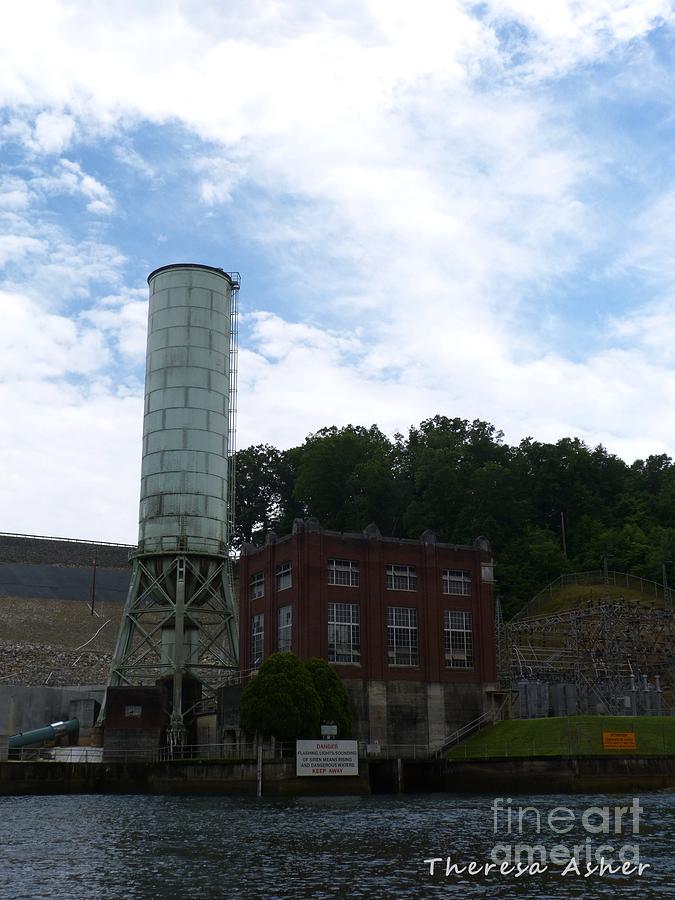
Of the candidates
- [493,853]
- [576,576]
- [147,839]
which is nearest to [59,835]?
[147,839]

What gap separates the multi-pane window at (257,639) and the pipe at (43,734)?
13534 millimetres

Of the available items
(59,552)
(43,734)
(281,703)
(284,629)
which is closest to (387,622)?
(284,629)

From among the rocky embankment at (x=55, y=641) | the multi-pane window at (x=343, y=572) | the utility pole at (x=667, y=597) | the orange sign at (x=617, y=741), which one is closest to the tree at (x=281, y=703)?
the multi-pane window at (x=343, y=572)

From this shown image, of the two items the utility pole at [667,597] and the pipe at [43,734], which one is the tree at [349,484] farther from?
the pipe at [43,734]

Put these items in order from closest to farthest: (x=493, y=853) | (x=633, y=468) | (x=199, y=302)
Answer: (x=493, y=853) < (x=199, y=302) < (x=633, y=468)

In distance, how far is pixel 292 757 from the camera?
5603 cm

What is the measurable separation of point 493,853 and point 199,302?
53784 mm

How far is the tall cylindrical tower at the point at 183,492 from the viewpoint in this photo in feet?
239

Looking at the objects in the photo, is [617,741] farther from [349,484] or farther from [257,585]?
[349,484]

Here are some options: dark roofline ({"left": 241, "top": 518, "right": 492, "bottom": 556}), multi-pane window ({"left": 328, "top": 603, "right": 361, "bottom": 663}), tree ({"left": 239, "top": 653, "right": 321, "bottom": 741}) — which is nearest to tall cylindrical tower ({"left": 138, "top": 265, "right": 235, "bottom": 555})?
dark roofline ({"left": 241, "top": 518, "right": 492, "bottom": 556})

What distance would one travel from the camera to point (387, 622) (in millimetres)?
71000

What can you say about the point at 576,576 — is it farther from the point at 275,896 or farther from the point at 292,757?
the point at 275,896

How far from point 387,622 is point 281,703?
1484 cm

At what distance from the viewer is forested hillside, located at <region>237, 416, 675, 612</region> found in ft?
366
